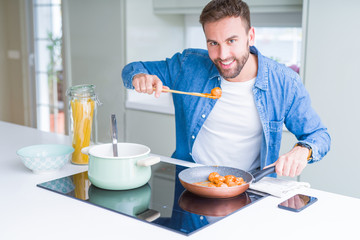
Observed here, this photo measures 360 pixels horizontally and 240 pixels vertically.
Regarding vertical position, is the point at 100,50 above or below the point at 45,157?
above

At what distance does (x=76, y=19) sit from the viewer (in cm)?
338

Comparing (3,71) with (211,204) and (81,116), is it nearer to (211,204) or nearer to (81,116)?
(81,116)

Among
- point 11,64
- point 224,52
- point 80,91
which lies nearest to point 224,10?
point 224,52

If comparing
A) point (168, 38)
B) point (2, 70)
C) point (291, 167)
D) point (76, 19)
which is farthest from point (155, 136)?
point (2, 70)

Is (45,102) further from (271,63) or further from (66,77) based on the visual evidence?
Answer: (271,63)

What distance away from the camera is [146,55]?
3277 mm

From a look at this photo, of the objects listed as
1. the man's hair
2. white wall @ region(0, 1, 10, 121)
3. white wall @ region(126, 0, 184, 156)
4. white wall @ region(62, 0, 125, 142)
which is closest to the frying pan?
the man's hair

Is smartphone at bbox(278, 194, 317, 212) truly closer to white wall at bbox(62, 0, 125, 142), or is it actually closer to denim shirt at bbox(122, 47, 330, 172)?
denim shirt at bbox(122, 47, 330, 172)

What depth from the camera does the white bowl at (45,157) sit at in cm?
132

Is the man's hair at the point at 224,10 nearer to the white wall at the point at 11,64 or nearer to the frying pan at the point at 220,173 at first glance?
the frying pan at the point at 220,173

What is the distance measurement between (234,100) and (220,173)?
0.52 m

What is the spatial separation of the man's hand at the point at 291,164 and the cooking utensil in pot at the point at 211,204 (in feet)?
0.41

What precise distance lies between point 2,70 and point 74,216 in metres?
4.05

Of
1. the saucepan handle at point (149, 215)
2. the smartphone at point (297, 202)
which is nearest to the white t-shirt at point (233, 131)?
the smartphone at point (297, 202)
